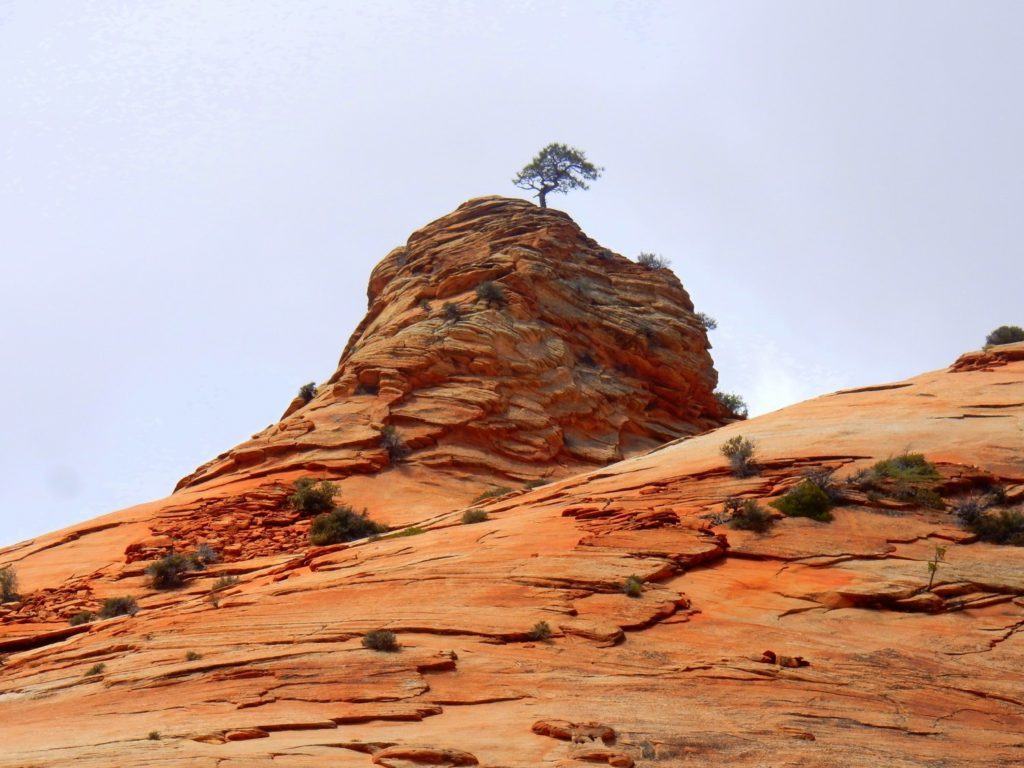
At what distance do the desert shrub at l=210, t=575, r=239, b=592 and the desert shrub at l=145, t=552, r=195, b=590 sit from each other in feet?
4.91

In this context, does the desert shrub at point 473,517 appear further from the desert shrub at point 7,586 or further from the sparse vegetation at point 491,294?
the sparse vegetation at point 491,294

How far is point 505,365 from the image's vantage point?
34656 mm

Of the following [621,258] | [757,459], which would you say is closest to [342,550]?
[757,459]

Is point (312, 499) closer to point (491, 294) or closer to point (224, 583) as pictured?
point (224, 583)

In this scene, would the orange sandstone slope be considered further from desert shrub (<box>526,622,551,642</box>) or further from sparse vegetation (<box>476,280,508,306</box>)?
sparse vegetation (<box>476,280,508,306</box>)

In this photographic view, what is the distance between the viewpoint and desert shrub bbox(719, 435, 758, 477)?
21.1 meters

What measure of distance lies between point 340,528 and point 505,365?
38.9 ft

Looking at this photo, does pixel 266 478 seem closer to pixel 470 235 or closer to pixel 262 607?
pixel 262 607

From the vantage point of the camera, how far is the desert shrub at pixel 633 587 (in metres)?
15.5

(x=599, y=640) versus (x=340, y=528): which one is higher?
(x=340, y=528)

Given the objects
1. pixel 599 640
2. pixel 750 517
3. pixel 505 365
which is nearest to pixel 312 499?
pixel 505 365

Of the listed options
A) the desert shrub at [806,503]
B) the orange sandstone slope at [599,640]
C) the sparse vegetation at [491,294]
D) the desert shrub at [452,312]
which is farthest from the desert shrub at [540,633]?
the sparse vegetation at [491,294]

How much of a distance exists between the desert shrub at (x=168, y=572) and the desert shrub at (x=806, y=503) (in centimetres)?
1331

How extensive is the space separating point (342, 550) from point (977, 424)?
15.1 m
